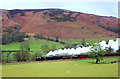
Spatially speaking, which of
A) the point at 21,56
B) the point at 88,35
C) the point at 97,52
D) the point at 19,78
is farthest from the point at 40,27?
the point at 19,78

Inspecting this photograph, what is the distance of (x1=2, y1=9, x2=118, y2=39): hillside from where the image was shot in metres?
150

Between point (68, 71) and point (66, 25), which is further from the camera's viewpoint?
point (66, 25)

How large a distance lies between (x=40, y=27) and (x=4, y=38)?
67954mm

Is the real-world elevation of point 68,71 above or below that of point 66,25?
below

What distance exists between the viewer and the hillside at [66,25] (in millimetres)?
149688

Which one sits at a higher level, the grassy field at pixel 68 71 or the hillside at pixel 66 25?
the hillside at pixel 66 25

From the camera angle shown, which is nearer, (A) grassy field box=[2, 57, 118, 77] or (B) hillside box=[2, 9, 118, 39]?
(A) grassy field box=[2, 57, 118, 77]

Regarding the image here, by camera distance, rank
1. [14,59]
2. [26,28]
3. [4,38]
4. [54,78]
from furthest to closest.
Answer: [26,28] → [4,38] → [14,59] → [54,78]

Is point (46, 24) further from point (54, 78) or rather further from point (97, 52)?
point (54, 78)

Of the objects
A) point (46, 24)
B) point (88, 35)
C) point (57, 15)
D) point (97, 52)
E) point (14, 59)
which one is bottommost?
point (14, 59)

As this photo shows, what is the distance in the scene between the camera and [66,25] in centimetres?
16750

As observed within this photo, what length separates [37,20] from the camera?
193500 mm

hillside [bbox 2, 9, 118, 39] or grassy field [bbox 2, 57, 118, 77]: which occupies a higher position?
hillside [bbox 2, 9, 118, 39]

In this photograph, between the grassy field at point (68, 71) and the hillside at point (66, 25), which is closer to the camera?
the grassy field at point (68, 71)
